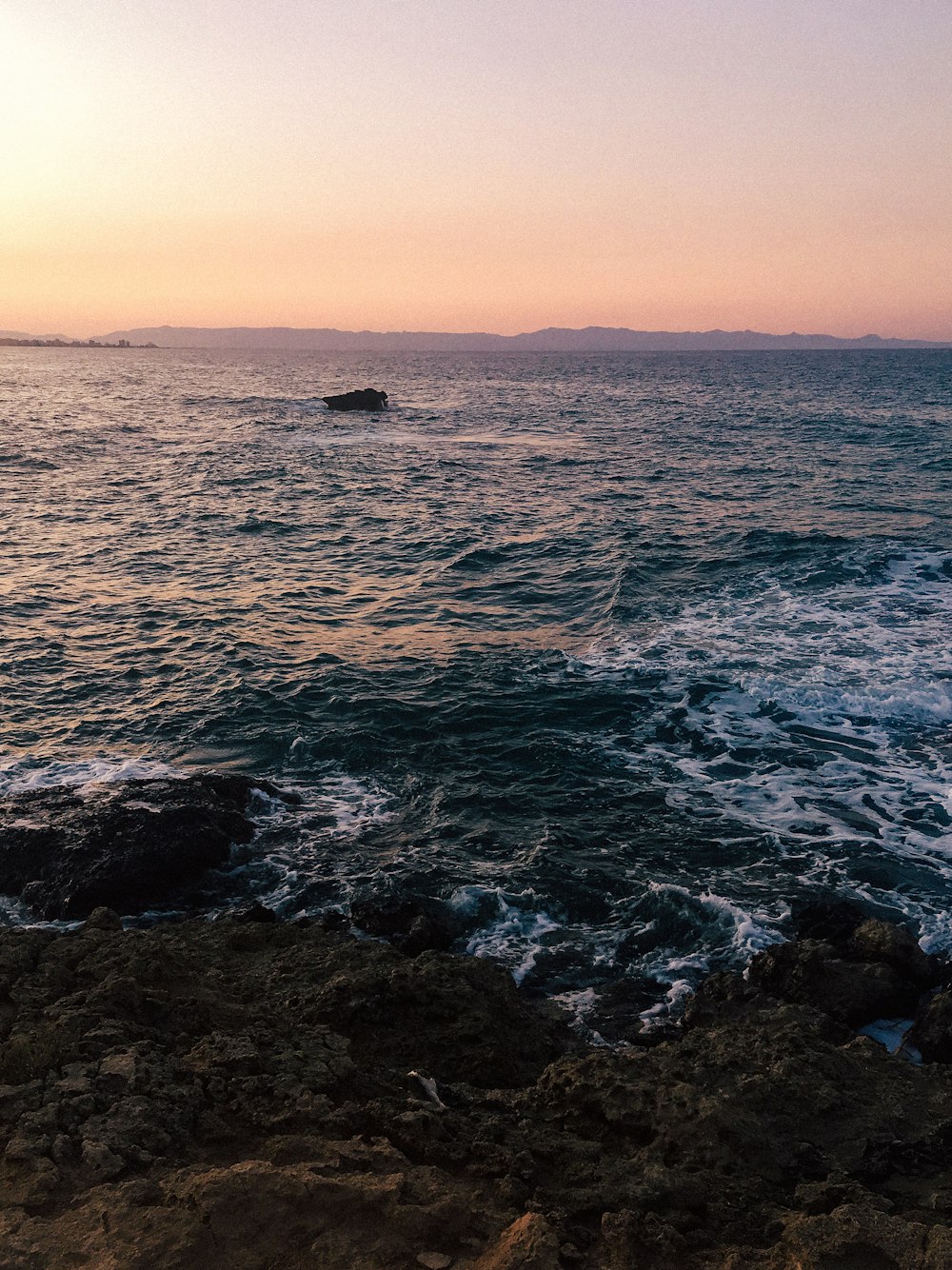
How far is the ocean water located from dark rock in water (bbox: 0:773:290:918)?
485mm

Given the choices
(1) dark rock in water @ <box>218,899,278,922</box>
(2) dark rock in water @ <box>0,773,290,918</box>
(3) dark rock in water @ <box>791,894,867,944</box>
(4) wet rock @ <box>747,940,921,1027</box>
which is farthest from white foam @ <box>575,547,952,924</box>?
(2) dark rock in water @ <box>0,773,290,918</box>

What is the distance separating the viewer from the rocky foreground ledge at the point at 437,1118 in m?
5.70

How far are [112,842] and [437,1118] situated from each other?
24.9 ft

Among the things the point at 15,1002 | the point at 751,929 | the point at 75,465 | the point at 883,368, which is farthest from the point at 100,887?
the point at 883,368

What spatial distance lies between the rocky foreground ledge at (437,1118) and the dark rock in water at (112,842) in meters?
1.95

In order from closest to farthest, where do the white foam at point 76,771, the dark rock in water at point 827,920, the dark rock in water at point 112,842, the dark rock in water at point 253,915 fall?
the dark rock in water at point 827,920
the dark rock in water at point 253,915
the dark rock in water at point 112,842
the white foam at point 76,771

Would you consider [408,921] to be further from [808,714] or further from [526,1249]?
[808,714]

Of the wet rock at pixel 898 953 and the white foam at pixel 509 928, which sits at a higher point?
the wet rock at pixel 898 953

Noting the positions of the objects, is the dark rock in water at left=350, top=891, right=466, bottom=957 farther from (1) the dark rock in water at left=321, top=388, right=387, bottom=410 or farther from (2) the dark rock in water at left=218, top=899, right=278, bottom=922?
(1) the dark rock in water at left=321, top=388, right=387, bottom=410

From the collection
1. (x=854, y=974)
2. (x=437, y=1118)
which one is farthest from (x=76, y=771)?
(x=854, y=974)

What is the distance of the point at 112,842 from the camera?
12.6 metres

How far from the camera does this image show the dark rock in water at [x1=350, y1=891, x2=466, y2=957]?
1102 cm

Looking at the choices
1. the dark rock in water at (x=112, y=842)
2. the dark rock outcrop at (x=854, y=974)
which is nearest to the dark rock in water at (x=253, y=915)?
the dark rock in water at (x=112, y=842)

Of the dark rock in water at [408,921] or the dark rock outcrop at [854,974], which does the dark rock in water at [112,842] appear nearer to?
the dark rock in water at [408,921]
